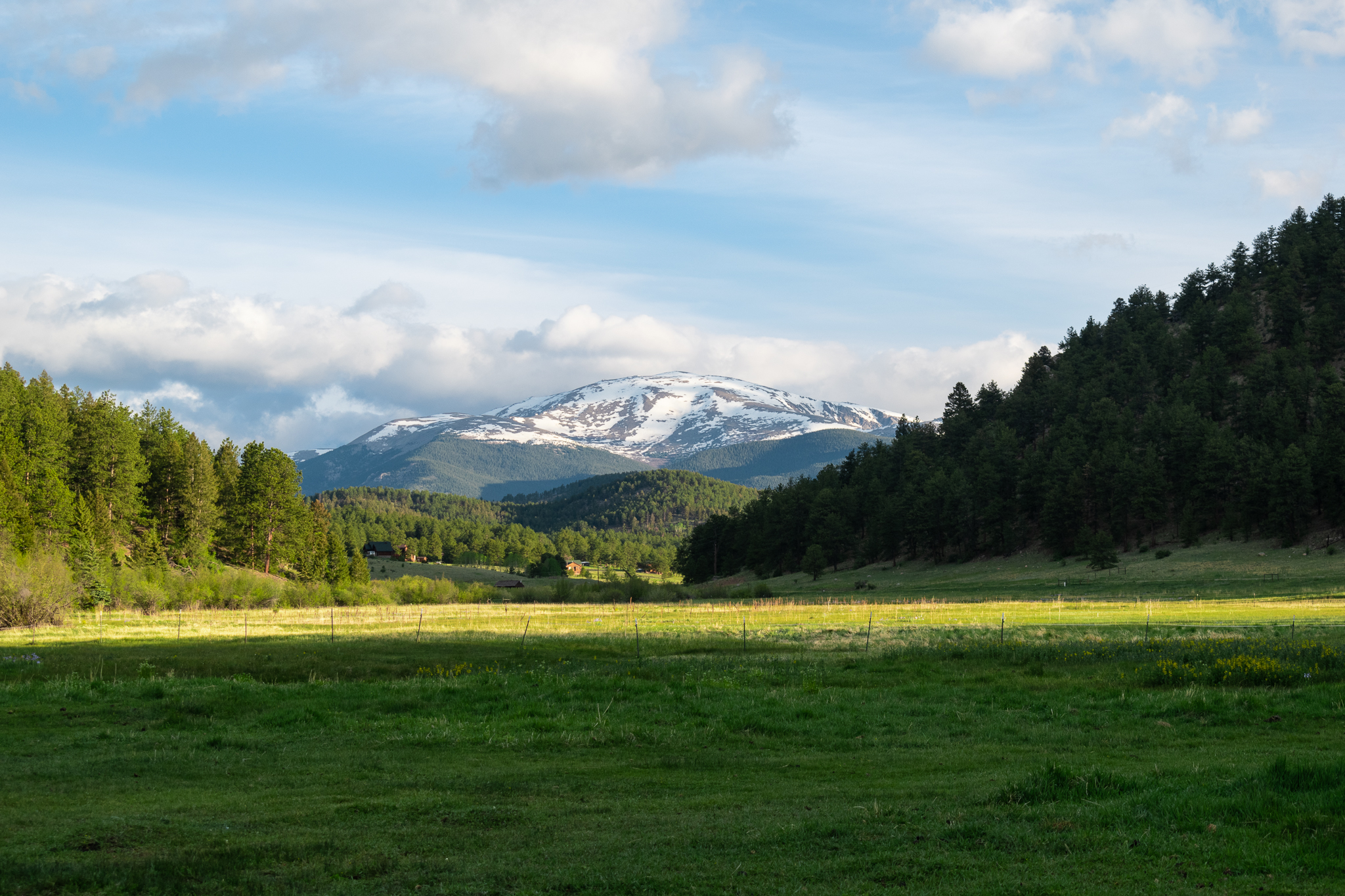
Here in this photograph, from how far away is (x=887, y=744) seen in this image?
19.6 meters

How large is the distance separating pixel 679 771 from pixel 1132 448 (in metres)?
119

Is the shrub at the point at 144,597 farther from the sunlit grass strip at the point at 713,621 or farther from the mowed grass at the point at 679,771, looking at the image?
the mowed grass at the point at 679,771

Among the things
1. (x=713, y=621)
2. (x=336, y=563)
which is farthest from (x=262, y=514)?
(x=713, y=621)

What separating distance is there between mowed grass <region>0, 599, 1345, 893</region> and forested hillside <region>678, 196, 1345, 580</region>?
253 feet

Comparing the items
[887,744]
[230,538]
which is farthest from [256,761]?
[230,538]

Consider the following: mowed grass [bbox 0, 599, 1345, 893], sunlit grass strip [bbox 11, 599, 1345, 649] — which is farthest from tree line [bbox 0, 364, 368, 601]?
mowed grass [bbox 0, 599, 1345, 893]

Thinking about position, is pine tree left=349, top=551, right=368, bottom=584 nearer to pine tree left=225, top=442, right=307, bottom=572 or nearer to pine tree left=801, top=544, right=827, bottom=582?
pine tree left=225, top=442, right=307, bottom=572

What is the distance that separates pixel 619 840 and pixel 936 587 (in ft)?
303

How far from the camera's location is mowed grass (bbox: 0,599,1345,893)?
10047 mm

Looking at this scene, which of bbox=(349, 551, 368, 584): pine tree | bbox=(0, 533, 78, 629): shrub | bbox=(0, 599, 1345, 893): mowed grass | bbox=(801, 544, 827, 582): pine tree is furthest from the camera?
bbox=(801, 544, 827, 582): pine tree

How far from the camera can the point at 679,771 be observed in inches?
692

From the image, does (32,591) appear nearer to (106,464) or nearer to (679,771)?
(106,464)

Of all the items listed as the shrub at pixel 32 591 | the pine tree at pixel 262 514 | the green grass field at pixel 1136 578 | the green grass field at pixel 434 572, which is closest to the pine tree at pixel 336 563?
the pine tree at pixel 262 514

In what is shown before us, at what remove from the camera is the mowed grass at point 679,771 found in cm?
1005
